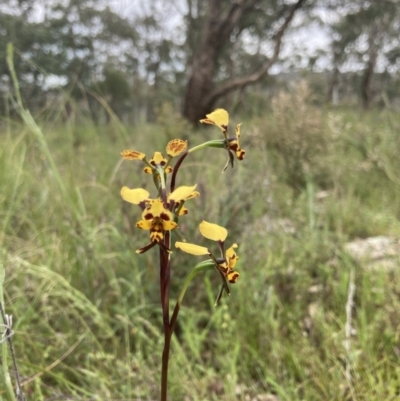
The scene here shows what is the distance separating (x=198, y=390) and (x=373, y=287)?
0.66 m

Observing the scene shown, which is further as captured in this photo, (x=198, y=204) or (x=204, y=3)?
(x=204, y=3)

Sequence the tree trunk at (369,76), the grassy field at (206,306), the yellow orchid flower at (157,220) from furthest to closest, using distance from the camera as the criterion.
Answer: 1. the tree trunk at (369,76)
2. the grassy field at (206,306)
3. the yellow orchid flower at (157,220)

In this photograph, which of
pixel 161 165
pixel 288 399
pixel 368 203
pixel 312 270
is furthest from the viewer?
pixel 368 203

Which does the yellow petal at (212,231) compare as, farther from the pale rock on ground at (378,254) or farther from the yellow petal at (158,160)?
the pale rock on ground at (378,254)

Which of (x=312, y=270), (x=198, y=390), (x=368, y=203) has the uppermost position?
(x=368, y=203)

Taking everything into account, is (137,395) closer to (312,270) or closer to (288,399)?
(288,399)

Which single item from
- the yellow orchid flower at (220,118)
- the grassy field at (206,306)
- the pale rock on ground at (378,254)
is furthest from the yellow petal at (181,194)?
the pale rock on ground at (378,254)

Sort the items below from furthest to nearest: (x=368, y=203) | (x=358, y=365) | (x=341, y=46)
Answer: (x=341, y=46)
(x=368, y=203)
(x=358, y=365)

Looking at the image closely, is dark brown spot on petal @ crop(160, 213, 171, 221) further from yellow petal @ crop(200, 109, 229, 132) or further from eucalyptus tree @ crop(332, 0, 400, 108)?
eucalyptus tree @ crop(332, 0, 400, 108)

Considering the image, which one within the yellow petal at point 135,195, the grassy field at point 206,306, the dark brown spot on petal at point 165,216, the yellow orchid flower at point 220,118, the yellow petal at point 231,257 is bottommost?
the grassy field at point 206,306

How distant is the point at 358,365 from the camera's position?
0.96 meters

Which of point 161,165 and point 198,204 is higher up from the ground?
point 161,165

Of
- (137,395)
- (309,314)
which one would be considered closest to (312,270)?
(309,314)

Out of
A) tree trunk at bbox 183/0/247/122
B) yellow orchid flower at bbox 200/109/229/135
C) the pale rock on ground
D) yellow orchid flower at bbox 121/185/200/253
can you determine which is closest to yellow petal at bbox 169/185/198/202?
yellow orchid flower at bbox 121/185/200/253
